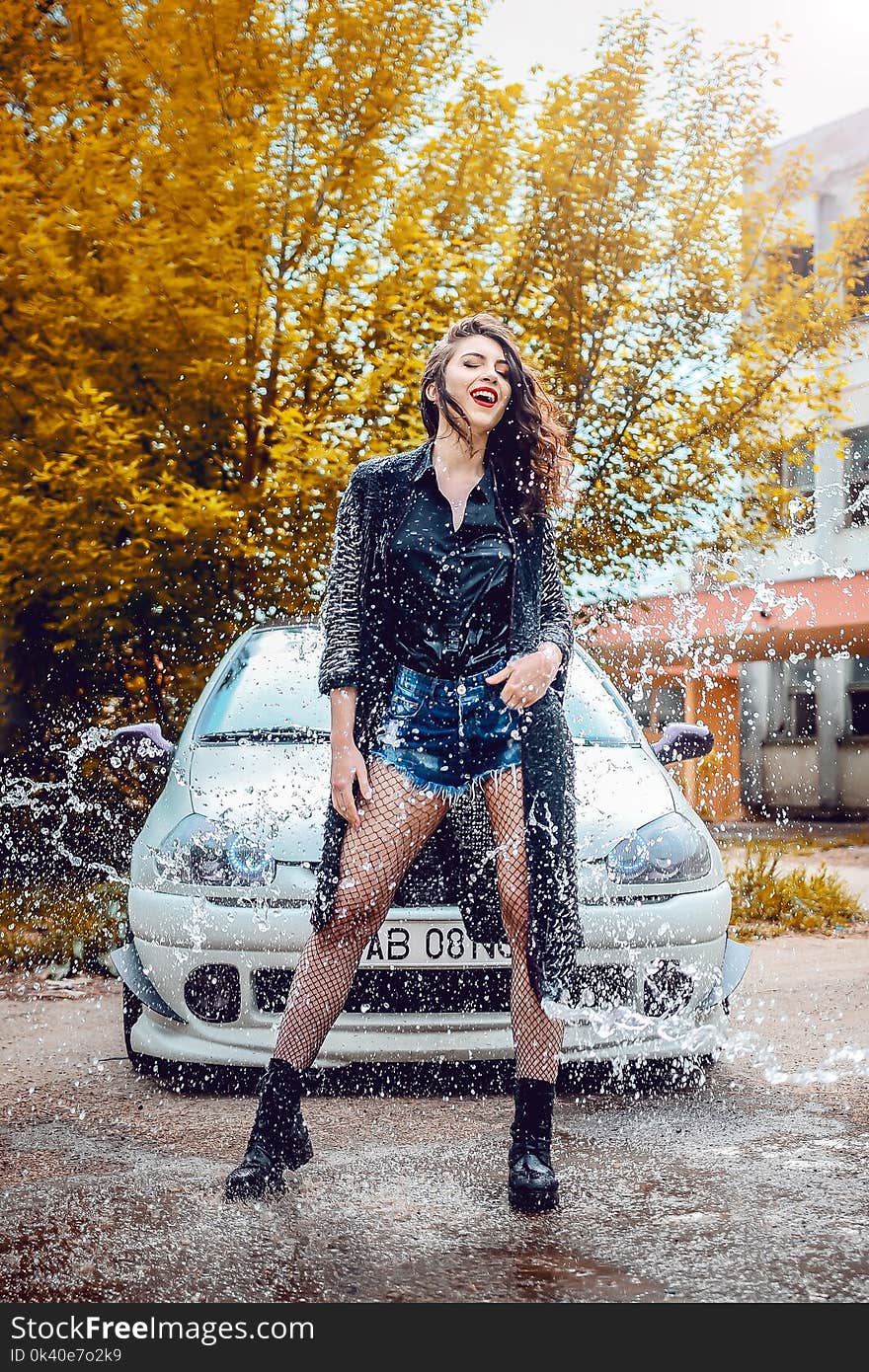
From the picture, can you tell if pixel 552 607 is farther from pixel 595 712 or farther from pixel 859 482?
pixel 859 482

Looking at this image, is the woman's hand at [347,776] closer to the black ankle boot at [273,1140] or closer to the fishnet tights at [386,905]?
the fishnet tights at [386,905]

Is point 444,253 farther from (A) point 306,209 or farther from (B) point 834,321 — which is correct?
(B) point 834,321

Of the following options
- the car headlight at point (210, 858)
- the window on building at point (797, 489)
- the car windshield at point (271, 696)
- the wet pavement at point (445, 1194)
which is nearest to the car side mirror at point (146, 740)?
the car windshield at point (271, 696)

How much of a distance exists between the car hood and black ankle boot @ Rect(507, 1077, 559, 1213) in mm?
911

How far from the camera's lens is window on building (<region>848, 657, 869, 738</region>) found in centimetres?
2531

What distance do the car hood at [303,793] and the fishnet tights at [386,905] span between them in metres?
0.73

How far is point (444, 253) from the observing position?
794 centimetres

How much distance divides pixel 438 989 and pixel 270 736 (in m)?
1.22

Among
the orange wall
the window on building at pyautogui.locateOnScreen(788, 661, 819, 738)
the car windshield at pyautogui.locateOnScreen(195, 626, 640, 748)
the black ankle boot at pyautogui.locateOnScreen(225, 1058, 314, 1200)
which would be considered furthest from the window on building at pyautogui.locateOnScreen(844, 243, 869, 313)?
the window on building at pyautogui.locateOnScreen(788, 661, 819, 738)

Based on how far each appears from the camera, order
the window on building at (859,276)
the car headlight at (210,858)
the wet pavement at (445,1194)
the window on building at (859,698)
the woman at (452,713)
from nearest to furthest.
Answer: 1. the wet pavement at (445,1194)
2. the woman at (452,713)
3. the car headlight at (210,858)
4. the window on building at (859,276)
5. the window on building at (859,698)

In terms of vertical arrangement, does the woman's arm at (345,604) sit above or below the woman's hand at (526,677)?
above

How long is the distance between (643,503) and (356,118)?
8.99ft

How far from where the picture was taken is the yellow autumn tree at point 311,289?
301 inches

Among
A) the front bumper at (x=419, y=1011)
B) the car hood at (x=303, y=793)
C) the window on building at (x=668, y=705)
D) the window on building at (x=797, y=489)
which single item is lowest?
the front bumper at (x=419, y=1011)
